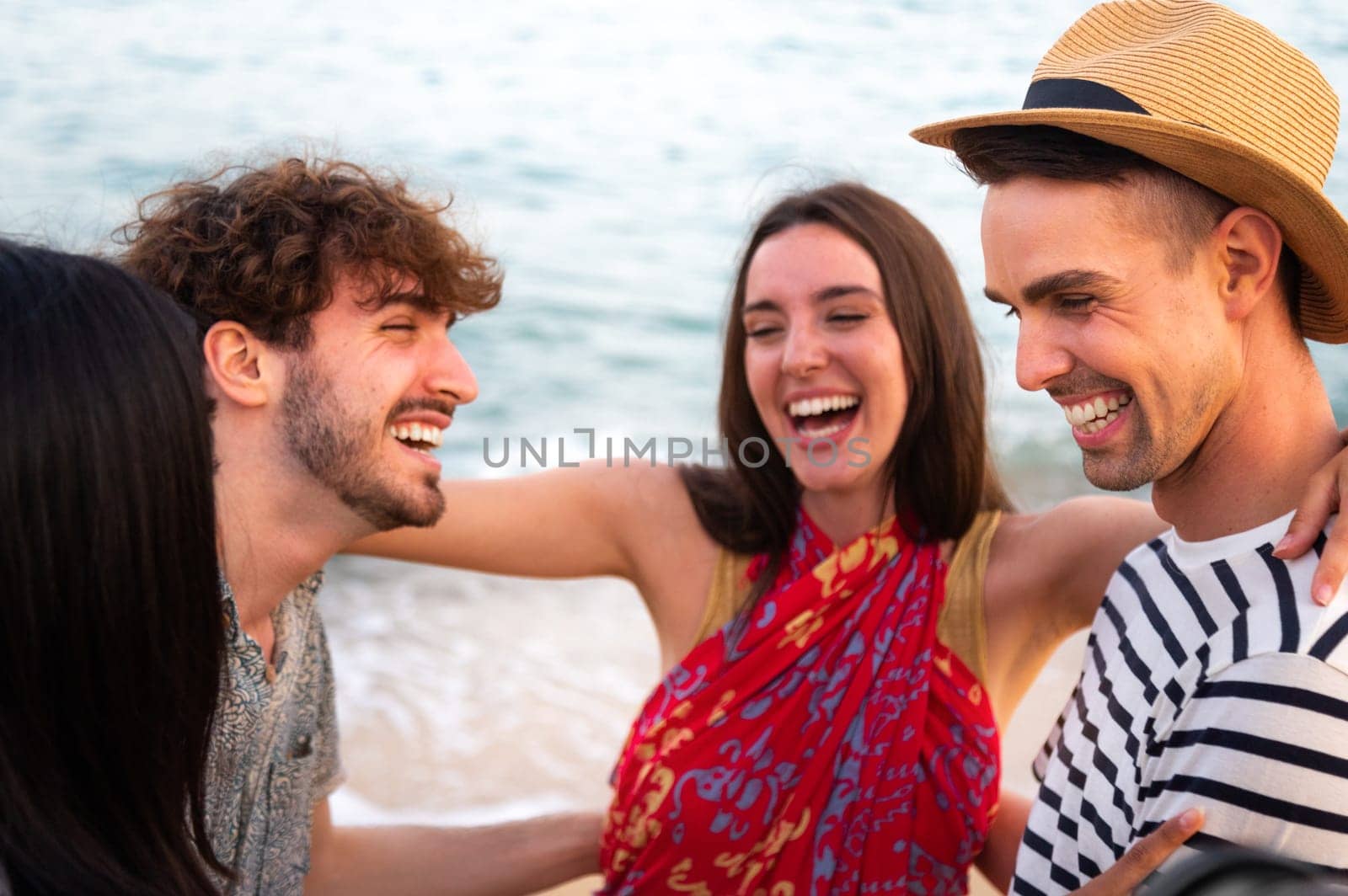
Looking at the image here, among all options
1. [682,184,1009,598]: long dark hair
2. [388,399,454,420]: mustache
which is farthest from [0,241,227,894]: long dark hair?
[682,184,1009,598]: long dark hair

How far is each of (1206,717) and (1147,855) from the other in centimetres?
19

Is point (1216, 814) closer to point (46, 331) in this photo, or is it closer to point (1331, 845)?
point (1331, 845)

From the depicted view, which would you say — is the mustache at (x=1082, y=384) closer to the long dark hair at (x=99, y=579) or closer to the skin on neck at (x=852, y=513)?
the skin on neck at (x=852, y=513)

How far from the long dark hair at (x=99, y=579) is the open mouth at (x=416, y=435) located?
767mm

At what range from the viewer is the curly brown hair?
2486 millimetres

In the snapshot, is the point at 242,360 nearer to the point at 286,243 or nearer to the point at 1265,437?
the point at 286,243

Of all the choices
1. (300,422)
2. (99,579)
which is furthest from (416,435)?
(99,579)

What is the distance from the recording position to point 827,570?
279 centimetres

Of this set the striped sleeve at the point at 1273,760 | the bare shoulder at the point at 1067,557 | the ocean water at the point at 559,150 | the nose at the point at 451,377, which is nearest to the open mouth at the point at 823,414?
the bare shoulder at the point at 1067,557

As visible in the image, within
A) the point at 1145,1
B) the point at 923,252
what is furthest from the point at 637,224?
the point at 1145,1

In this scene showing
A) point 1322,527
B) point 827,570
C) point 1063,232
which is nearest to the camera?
point 1322,527

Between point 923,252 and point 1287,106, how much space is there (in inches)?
48.0

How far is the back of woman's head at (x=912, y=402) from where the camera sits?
2857 millimetres

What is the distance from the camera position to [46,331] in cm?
171
